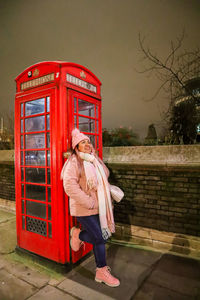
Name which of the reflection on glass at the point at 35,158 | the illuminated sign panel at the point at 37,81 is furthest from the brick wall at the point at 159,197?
the illuminated sign panel at the point at 37,81

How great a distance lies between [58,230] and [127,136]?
8.60 metres

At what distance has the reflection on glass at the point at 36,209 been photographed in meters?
3.34

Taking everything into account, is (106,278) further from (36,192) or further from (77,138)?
(77,138)

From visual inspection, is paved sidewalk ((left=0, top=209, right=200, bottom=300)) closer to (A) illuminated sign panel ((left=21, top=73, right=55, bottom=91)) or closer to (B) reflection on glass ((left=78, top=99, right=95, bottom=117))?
(B) reflection on glass ((left=78, top=99, right=95, bottom=117))

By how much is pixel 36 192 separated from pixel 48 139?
95 cm

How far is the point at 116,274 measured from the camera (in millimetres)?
2939

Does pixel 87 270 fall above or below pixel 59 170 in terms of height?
below

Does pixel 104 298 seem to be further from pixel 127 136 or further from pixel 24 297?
pixel 127 136

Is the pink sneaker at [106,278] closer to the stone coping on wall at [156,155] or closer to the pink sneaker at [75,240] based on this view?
the pink sneaker at [75,240]

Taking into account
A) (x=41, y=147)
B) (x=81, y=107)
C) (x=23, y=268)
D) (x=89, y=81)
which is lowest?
(x=23, y=268)

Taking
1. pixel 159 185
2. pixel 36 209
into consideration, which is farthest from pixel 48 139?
pixel 159 185

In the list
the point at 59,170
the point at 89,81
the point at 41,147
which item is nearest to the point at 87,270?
the point at 59,170

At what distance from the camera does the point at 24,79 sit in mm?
3426

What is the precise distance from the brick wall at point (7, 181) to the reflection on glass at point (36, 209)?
268 cm
